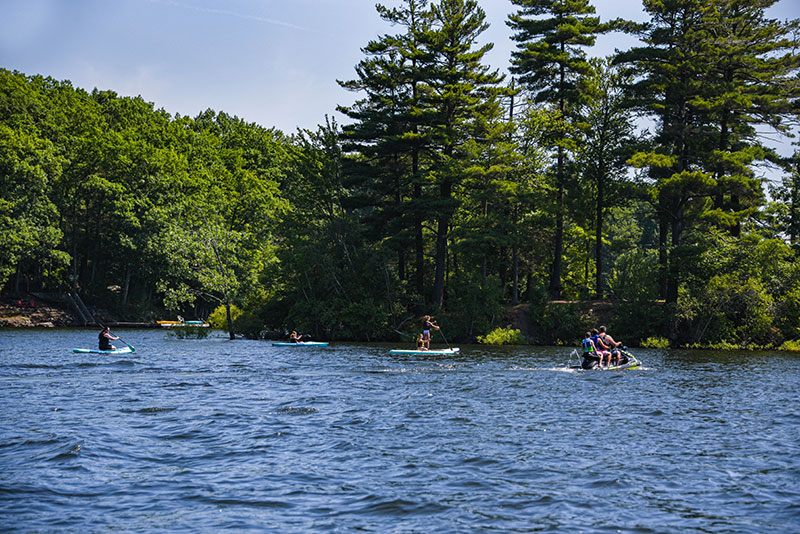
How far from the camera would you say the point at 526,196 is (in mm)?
46125

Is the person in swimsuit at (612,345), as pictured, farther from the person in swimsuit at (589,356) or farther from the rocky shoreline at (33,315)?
the rocky shoreline at (33,315)

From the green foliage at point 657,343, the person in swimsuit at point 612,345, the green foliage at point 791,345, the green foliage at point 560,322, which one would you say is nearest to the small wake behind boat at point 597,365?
the person in swimsuit at point 612,345

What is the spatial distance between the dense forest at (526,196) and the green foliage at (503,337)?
1319mm

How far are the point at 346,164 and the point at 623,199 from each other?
20235 mm

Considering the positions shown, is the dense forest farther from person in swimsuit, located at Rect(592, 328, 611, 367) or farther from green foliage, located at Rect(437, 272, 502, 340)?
person in swimsuit, located at Rect(592, 328, 611, 367)

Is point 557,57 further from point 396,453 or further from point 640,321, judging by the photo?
point 396,453

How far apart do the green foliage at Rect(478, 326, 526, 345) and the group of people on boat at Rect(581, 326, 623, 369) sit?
13.7m

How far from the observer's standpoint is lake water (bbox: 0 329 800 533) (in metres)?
9.20

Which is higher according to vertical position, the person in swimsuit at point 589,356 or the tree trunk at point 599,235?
the tree trunk at point 599,235

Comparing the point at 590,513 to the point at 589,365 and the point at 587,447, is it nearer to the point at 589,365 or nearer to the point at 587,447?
the point at 587,447

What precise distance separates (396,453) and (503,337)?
32.1m

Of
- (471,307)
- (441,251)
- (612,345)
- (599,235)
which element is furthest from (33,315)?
(612,345)

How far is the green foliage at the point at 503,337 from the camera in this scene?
1735 inches

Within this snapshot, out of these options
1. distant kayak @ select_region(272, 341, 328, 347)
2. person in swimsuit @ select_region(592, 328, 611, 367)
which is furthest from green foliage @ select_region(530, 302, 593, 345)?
distant kayak @ select_region(272, 341, 328, 347)
